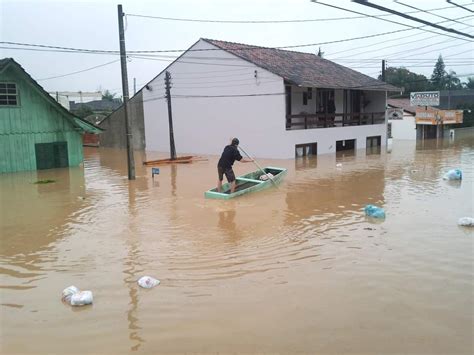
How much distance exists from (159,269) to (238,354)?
2722mm

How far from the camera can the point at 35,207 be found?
39.7ft

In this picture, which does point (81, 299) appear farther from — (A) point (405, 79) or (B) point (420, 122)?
(A) point (405, 79)

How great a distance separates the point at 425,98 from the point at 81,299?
38561mm

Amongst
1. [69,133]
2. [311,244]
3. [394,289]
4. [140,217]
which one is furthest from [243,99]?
[394,289]

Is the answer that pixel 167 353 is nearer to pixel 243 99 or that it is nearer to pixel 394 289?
pixel 394 289

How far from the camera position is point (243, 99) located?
25.9 m

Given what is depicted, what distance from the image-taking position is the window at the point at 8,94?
65.5 feet

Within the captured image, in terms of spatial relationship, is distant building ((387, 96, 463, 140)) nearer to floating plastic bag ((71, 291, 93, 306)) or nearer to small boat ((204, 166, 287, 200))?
small boat ((204, 166, 287, 200))

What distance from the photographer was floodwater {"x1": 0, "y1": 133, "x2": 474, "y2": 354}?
4.74 meters

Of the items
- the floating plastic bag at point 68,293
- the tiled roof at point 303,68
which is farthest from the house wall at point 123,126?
the floating plastic bag at point 68,293

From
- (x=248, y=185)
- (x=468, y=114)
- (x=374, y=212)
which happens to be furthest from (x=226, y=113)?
(x=468, y=114)

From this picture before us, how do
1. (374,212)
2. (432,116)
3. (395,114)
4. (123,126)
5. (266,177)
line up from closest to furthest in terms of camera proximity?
1. (374,212)
2. (266,177)
3. (123,126)
4. (432,116)
5. (395,114)

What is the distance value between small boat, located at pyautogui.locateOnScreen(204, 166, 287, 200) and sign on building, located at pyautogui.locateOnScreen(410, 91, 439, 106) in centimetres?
2786

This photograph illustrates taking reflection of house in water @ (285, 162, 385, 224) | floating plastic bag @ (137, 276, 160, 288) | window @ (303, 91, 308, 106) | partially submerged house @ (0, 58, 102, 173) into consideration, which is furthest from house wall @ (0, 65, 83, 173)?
floating plastic bag @ (137, 276, 160, 288)
